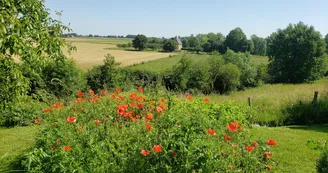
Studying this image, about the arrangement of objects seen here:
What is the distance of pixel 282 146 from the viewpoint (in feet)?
19.3

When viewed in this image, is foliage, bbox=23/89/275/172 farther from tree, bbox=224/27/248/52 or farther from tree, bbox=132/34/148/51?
tree, bbox=132/34/148/51

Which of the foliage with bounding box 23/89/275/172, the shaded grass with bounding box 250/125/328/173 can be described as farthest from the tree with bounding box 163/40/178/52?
Result: the foliage with bounding box 23/89/275/172

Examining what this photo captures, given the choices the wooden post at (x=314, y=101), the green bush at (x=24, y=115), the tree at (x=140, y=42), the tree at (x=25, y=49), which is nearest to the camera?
the tree at (x=25, y=49)

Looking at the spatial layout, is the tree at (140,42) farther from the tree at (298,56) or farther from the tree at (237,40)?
the tree at (298,56)

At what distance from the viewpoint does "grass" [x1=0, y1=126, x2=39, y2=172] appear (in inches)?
179

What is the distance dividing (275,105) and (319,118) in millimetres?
1569

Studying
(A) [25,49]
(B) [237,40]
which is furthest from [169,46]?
(A) [25,49]

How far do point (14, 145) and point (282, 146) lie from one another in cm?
613

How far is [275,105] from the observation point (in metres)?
9.46

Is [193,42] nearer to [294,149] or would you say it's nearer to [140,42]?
[140,42]

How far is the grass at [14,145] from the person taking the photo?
4559 mm

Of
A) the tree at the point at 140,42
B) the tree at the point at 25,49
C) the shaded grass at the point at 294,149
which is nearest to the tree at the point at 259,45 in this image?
the tree at the point at 140,42

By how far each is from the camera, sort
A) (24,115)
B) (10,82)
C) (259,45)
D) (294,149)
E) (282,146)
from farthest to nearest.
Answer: (259,45), (24,115), (282,146), (294,149), (10,82)

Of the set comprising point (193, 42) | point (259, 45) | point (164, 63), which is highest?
point (193, 42)
